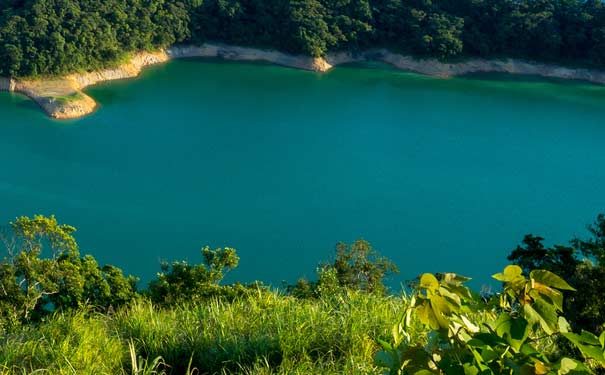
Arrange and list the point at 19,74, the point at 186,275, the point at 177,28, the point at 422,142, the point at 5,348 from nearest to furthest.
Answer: the point at 5,348, the point at 186,275, the point at 422,142, the point at 19,74, the point at 177,28

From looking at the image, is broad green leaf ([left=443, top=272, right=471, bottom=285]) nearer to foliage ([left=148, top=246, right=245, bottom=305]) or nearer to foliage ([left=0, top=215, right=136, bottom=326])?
foliage ([left=148, top=246, right=245, bottom=305])

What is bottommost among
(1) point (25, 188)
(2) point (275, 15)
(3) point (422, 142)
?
(1) point (25, 188)

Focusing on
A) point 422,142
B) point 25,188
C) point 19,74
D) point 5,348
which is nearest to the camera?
point 5,348

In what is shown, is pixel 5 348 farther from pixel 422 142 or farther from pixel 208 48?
pixel 208 48

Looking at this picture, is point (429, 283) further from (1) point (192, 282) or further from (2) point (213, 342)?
(1) point (192, 282)

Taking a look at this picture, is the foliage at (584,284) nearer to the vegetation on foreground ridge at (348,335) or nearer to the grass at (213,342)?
the vegetation on foreground ridge at (348,335)

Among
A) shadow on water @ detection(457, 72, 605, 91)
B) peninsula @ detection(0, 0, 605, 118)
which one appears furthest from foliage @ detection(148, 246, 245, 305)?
shadow on water @ detection(457, 72, 605, 91)

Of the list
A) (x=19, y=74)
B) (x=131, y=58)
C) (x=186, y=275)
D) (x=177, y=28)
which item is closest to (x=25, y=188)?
(x=19, y=74)
